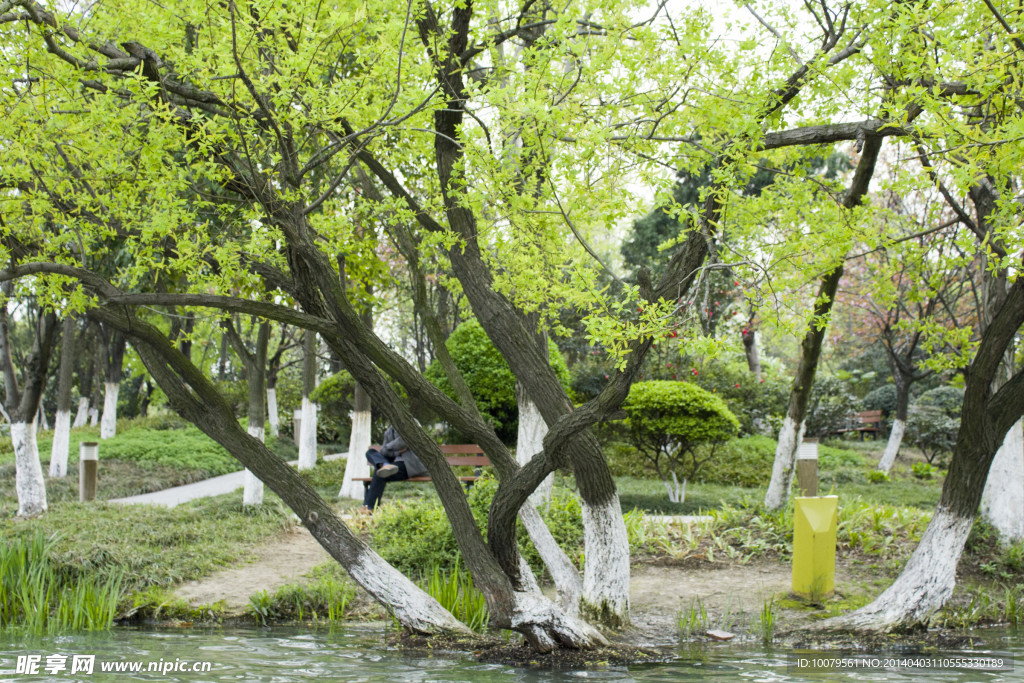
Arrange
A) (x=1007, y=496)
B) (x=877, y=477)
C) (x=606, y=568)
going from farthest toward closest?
(x=877, y=477), (x=1007, y=496), (x=606, y=568)

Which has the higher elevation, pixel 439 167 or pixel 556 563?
pixel 439 167

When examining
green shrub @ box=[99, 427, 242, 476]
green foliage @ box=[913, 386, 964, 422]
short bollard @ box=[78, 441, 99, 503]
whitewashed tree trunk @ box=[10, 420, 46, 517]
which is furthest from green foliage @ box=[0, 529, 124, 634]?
green foliage @ box=[913, 386, 964, 422]

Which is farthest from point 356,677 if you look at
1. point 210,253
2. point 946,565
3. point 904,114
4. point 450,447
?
point 450,447

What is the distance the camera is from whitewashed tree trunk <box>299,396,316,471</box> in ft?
48.6

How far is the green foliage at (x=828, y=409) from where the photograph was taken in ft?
61.0

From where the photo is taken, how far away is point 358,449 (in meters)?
12.3

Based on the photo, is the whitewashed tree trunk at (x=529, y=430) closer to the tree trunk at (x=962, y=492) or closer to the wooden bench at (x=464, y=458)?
the tree trunk at (x=962, y=492)

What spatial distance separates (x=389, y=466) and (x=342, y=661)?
484 cm

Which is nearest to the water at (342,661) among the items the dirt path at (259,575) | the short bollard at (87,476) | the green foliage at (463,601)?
the green foliage at (463,601)

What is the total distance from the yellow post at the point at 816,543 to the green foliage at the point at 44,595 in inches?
218

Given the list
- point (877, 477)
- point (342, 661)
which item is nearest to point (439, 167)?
point (342, 661)

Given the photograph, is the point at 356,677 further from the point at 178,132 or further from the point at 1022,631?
the point at 1022,631

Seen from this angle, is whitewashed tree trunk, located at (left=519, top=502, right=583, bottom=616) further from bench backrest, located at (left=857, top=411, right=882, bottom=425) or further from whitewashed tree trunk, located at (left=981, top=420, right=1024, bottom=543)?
bench backrest, located at (left=857, top=411, right=882, bottom=425)

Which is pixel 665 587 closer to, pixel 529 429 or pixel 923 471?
pixel 529 429
